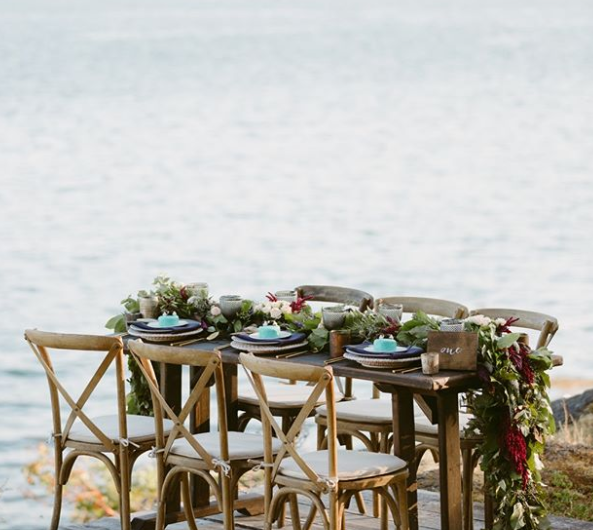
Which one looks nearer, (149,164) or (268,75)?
(149,164)

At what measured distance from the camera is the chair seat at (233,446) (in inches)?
193

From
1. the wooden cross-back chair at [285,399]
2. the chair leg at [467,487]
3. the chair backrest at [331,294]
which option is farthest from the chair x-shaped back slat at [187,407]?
the chair backrest at [331,294]

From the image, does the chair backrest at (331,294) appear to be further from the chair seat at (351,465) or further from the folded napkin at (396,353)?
the chair seat at (351,465)

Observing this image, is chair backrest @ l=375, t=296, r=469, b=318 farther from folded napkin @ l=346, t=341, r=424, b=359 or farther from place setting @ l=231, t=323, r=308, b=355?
folded napkin @ l=346, t=341, r=424, b=359

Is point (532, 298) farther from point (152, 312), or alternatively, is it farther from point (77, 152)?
point (152, 312)

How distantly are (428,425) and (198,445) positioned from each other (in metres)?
0.89

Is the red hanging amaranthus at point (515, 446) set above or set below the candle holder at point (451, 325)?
below

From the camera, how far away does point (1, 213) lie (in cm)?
2383

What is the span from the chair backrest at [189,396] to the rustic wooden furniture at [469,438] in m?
0.79

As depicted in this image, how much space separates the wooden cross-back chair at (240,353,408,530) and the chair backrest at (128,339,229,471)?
0.13 metres

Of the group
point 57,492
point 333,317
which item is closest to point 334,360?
point 333,317

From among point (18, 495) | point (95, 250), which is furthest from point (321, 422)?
point (95, 250)

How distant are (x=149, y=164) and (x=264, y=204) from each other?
327 centimetres

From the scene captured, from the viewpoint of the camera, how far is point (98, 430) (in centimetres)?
514
